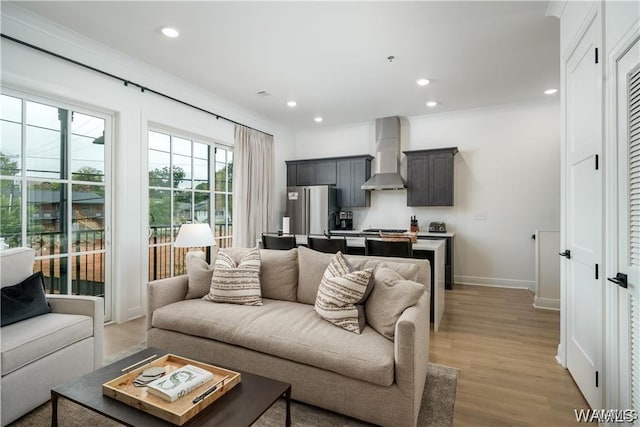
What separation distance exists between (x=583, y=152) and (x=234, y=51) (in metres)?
3.18

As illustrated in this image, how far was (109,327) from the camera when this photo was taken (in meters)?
3.24

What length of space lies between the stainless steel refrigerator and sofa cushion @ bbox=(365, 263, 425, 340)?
363 centimetres

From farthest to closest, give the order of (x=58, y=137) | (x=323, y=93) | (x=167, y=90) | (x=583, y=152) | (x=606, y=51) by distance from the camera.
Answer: (x=323, y=93)
(x=167, y=90)
(x=58, y=137)
(x=583, y=152)
(x=606, y=51)

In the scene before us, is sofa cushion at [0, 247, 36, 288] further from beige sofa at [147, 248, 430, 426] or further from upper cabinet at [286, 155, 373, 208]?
upper cabinet at [286, 155, 373, 208]

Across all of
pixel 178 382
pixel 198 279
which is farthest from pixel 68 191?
pixel 178 382

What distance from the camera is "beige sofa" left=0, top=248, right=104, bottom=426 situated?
1736 mm

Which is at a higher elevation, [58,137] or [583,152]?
[58,137]

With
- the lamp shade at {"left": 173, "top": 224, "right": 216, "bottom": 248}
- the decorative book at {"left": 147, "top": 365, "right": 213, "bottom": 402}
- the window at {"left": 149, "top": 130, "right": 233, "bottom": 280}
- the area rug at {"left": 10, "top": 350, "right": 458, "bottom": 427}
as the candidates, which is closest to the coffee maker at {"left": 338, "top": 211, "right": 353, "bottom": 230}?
the window at {"left": 149, "top": 130, "right": 233, "bottom": 280}

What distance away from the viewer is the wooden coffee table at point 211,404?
123 cm

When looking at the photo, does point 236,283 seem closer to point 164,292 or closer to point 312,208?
point 164,292

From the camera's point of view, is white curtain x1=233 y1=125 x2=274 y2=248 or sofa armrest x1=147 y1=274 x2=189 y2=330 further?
white curtain x1=233 y1=125 x2=274 y2=248

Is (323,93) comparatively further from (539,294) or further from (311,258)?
(539,294)

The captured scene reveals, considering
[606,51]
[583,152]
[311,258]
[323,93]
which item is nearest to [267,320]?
[311,258]

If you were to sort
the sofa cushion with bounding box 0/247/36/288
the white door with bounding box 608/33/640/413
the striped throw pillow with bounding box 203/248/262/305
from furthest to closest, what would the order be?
the striped throw pillow with bounding box 203/248/262/305 < the sofa cushion with bounding box 0/247/36/288 < the white door with bounding box 608/33/640/413
